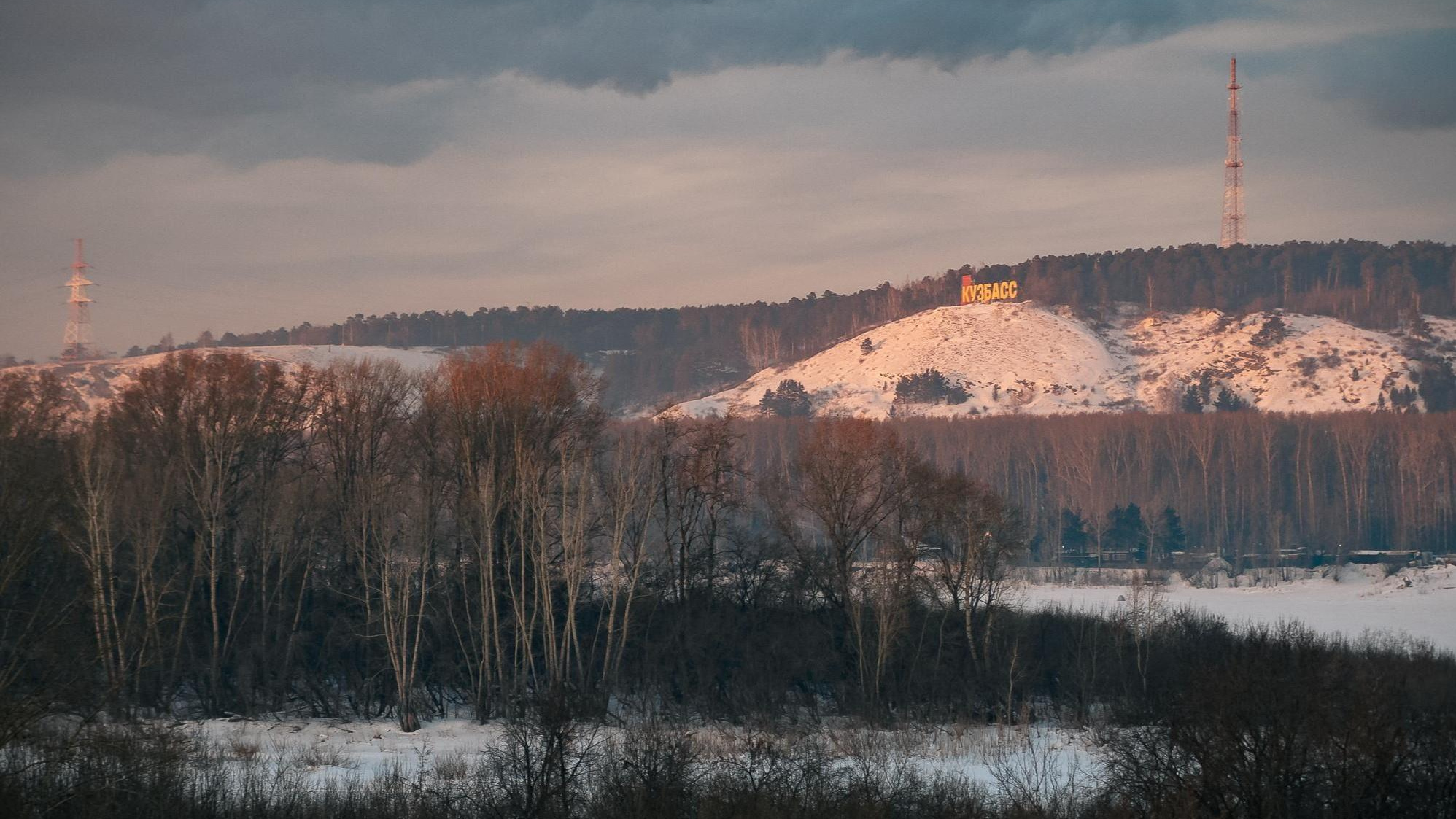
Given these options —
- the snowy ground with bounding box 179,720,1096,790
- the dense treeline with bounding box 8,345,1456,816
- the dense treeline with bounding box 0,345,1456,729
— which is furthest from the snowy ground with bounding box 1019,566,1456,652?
the snowy ground with bounding box 179,720,1096,790

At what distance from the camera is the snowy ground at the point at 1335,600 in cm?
7138

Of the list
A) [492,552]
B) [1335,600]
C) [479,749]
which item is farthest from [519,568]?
[1335,600]

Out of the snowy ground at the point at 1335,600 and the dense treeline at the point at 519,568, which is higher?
the dense treeline at the point at 519,568

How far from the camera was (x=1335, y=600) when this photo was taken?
89.9m

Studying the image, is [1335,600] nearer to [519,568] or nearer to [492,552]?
[519,568]

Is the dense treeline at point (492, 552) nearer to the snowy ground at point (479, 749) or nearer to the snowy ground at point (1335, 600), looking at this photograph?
the snowy ground at point (479, 749)

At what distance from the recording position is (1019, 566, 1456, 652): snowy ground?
71375 mm

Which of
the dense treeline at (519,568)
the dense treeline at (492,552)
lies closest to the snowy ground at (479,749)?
the dense treeline at (519,568)

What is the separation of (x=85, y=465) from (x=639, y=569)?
829 inches

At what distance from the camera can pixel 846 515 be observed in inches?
2185

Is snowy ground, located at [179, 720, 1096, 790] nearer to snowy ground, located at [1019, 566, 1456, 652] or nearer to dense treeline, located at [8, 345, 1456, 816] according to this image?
dense treeline, located at [8, 345, 1456, 816]

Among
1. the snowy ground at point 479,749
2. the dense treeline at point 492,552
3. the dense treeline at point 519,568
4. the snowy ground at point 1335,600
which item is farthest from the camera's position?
the snowy ground at point 1335,600

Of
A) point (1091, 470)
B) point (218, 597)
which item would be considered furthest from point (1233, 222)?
point (218, 597)

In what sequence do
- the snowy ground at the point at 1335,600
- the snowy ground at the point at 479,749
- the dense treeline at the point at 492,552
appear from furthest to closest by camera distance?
1. the snowy ground at the point at 1335,600
2. the dense treeline at the point at 492,552
3. the snowy ground at the point at 479,749
